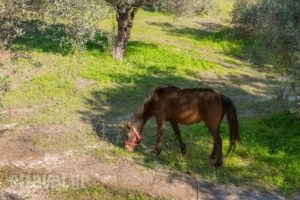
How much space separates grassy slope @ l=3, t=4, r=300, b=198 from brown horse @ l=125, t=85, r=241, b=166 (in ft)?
1.71

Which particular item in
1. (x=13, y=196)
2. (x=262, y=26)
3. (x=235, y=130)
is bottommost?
(x=13, y=196)

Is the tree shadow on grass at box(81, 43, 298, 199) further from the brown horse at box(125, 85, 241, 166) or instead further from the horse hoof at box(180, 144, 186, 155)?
the brown horse at box(125, 85, 241, 166)

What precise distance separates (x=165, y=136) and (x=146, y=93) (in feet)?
18.8

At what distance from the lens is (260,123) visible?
16.2 meters

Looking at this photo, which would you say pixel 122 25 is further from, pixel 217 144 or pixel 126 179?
pixel 126 179

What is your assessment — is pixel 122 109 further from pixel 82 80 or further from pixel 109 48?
pixel 109 48

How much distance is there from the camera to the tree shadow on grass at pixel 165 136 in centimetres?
1212

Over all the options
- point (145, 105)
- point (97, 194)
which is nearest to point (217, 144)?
point (145, 105)

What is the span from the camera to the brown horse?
12.4 meters

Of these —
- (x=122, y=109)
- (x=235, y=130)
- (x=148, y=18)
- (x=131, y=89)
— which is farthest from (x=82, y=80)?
(x=148, y=18)

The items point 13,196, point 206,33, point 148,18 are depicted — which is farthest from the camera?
point 148,18

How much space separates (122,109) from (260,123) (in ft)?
17.7

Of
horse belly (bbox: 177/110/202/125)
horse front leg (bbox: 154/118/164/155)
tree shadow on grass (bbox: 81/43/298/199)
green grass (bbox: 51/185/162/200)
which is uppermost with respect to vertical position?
horse belly (bbox: 177/110/202/125)

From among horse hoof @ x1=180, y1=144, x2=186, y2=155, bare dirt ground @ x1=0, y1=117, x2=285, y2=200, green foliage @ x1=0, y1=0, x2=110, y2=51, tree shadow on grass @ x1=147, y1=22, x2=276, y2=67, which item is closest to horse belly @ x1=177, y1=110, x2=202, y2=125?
horse hoof @ x1=180, y1=144, x2=186, y2=155
